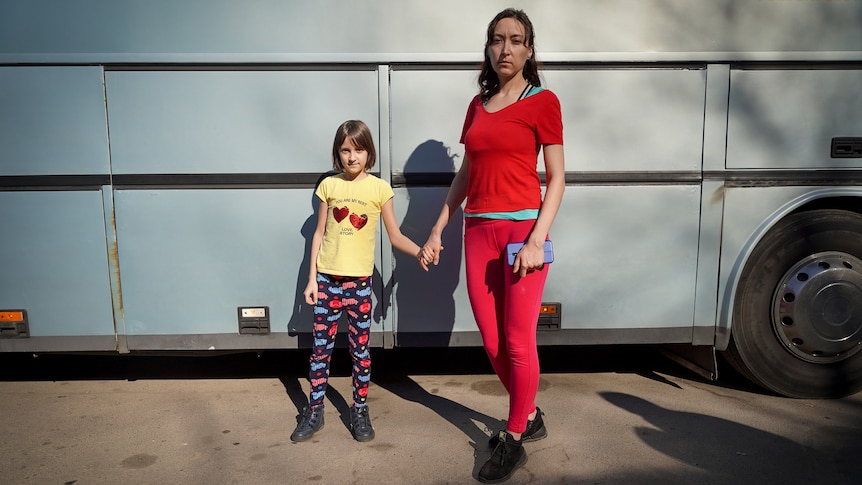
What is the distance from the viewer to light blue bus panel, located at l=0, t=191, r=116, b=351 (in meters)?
3.48

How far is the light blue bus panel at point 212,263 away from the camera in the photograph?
350 cm

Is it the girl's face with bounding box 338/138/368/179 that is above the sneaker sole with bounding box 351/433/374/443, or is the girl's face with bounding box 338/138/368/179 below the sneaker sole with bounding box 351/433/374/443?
above

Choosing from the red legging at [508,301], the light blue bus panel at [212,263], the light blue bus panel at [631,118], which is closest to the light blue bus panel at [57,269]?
the light blue bus panel at [212,263]

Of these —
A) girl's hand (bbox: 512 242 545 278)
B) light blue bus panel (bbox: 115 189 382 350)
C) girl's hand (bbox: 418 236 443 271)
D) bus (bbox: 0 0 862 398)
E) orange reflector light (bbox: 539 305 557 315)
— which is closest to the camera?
girl's hand (bbox: 512 242 545 278)

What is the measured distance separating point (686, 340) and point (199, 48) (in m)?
3.17

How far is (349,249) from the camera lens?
312 centimetres

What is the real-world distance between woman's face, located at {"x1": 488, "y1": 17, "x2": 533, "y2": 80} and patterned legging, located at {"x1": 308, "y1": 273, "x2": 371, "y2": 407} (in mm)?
1244

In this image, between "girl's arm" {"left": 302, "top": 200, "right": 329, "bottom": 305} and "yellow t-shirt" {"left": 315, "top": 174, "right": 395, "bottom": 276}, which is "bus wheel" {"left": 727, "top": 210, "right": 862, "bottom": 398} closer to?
"yellow t-shirt" {"left": 315, "top": 174, "right": 395, "bottom": 276}

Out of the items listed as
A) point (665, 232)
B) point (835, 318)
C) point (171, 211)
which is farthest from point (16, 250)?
point (835, 318)

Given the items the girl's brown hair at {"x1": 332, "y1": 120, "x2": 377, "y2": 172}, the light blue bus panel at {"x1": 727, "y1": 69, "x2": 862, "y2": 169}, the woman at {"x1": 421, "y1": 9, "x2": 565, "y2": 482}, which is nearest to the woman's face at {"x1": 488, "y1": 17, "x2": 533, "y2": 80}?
the woman at {"x1": 421, "y1": 9, "x2": 565, "y2": 482}

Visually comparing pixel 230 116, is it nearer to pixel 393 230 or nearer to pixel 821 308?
A: pixel 393 230

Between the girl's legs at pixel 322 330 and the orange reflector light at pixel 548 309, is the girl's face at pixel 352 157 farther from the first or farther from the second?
the orange reflector light at pixel 548 309

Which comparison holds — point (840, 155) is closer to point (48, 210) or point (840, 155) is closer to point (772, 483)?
point (772, 483)

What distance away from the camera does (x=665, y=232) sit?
3.59 m
